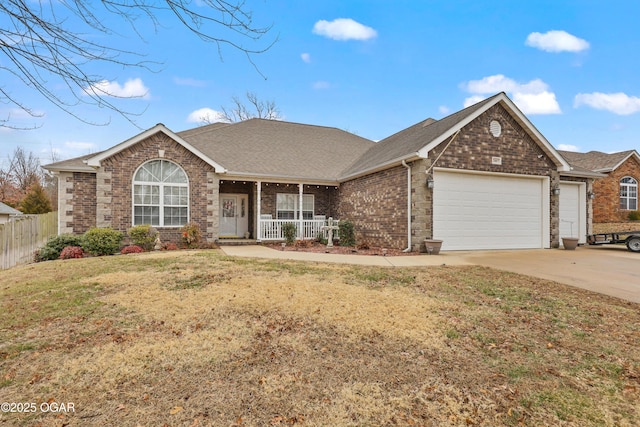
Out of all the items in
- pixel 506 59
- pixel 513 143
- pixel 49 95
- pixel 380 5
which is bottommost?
pixel 49 95

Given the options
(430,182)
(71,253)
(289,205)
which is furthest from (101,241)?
(430,182)

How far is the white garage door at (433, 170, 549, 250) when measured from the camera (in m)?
11.4

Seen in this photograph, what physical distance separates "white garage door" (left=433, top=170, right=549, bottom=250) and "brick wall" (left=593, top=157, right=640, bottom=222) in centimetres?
1120

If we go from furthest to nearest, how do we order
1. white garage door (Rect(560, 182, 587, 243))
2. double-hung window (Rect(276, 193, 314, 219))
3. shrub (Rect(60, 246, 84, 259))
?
double-hung window (Rect(276, 193, 314, 219)) < white garage door (Rect(560, 182, 587, 243)) < shrub (Rect(60, 246, 84, 259))

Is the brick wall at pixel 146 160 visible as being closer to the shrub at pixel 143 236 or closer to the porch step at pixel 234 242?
the porch step at pixel 234 242

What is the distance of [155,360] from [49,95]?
2716 mm

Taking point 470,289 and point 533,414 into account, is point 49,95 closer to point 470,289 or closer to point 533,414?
point 533,414

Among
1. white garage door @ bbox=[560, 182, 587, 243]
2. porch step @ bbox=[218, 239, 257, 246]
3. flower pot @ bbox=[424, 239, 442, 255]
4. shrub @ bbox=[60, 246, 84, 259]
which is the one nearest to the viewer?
shrub @ bbox=[60, 246, 84, 259]

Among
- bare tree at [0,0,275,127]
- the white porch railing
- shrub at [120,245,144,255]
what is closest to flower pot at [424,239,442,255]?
the white porch railing

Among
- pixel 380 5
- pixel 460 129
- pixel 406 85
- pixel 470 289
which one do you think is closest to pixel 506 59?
pixel 406 85

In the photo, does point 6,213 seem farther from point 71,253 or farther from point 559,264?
point 559,264

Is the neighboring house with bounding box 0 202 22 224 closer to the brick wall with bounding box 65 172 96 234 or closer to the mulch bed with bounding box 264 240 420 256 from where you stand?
the brick wall with bounding box 65 172 96 234

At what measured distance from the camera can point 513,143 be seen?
12.2 meters

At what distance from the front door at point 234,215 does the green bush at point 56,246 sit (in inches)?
240
